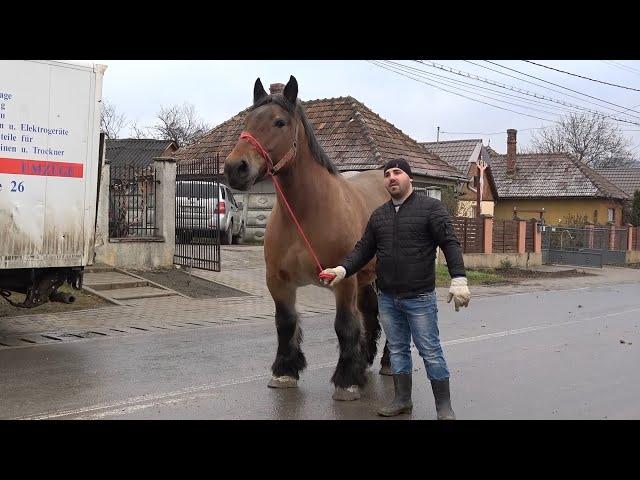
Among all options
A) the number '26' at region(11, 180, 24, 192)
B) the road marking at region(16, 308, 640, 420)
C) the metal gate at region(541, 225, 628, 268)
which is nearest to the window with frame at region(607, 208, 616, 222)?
the metal gate at region(541, 225, 628, 268)

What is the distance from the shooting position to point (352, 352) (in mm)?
6367

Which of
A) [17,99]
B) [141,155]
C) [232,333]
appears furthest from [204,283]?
[141,155]

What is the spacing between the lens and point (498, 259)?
2567cm

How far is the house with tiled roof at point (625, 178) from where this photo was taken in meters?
57.7

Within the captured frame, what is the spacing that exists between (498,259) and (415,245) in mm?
20889

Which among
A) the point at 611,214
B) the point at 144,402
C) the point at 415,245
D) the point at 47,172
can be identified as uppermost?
the point at 611,214

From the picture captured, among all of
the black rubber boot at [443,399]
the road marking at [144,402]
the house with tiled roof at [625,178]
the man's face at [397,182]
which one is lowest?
the road marking at [144,402]

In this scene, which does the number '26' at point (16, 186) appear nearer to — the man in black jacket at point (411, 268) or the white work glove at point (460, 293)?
the man in black jacket at point (411, 268)

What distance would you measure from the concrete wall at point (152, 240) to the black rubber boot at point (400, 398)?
10.0m

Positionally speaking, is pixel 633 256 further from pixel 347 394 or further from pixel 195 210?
pixel 347 394

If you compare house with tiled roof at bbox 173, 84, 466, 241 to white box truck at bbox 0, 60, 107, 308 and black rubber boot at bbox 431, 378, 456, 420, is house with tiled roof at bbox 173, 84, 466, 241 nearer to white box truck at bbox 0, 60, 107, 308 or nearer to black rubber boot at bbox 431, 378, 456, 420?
white box truck at bbox 0, 60, 107, 308

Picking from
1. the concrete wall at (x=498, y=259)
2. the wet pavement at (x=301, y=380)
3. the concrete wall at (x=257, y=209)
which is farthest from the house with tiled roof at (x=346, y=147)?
the wet pavement at (x=301, y=380)

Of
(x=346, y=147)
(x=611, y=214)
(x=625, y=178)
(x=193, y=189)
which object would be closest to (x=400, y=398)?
(x=193, y=189)

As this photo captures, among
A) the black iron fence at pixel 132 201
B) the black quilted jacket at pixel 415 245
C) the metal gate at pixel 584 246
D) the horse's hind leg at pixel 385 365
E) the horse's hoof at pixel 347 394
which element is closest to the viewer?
the black quilted jacket at pixel 415 245
